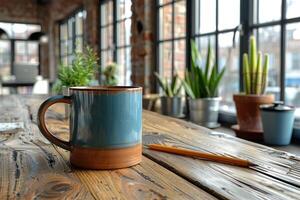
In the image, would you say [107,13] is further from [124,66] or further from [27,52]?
[27,52]

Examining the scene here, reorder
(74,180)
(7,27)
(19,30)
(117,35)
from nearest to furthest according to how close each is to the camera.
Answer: (74,180) → (117,35) → (7,27) → (19,30)

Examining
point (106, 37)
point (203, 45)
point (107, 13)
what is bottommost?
point (203, 45)

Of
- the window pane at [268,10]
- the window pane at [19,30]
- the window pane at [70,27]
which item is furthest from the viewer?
the window pane at [19,30]

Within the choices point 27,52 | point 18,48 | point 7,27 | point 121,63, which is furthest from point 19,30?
point 121,63

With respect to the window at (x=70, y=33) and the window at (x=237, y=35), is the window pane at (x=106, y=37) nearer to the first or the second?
the window at (x=70, y=33)

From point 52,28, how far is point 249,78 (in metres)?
7.20

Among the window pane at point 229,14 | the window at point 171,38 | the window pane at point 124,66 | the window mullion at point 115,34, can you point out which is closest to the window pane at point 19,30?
the window mullion at point 115,34

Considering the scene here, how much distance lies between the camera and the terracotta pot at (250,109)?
1748mm

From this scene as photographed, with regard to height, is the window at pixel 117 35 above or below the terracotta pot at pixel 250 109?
above

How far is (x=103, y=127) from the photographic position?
626mm

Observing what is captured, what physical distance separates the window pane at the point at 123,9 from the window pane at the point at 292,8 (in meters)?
2.23

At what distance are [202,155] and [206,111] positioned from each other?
1479mm

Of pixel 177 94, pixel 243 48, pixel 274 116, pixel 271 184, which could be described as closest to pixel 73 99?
pixel 271 184

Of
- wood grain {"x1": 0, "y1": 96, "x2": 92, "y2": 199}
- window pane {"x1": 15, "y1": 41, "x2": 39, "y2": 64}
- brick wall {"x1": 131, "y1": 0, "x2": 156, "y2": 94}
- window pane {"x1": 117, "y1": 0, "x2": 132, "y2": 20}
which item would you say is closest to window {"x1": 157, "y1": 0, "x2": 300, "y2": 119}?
brick wall {"x1": 131, "y1": 0, "x2": 156, "y2": 94}
